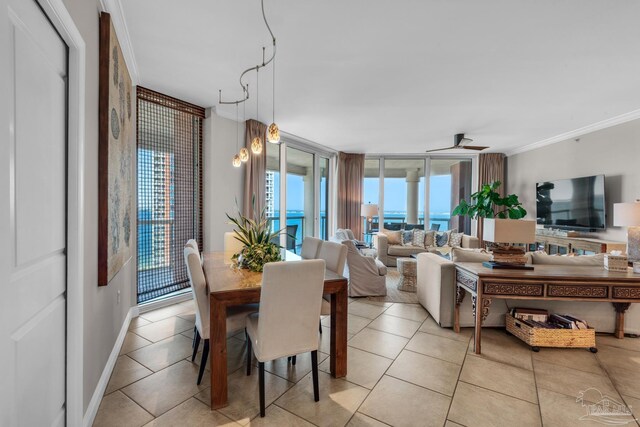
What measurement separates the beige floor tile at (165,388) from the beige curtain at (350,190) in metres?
5.32

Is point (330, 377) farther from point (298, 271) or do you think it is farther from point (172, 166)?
point (172, 166)

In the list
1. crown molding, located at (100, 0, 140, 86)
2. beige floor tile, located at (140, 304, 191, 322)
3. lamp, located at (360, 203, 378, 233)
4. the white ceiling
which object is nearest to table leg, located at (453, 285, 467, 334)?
the white ceiling

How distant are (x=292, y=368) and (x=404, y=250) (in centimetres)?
414

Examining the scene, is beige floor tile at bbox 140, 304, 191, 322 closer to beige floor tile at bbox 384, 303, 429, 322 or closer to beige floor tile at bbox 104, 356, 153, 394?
beige floor tile at bbox 104, 356, 153, 394

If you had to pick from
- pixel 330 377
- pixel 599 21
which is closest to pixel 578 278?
pixel 599 21

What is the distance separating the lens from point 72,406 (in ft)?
4.90

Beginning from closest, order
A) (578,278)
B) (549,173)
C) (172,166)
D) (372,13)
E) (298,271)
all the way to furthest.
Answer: (298,271), (372,13), (578,278), (172,166), (549,173)

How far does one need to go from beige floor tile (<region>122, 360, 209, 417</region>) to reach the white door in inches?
18.9

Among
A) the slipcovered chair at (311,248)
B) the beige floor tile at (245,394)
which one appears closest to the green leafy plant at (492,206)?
the slipcovered chair at (311,248)

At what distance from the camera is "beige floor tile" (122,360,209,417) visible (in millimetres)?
1857

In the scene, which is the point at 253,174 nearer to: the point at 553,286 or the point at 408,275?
the point at 408,275

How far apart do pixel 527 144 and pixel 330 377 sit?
6.47 meters

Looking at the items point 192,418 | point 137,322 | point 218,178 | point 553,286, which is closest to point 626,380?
point 553,286

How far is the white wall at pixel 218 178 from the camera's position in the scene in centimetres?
401
